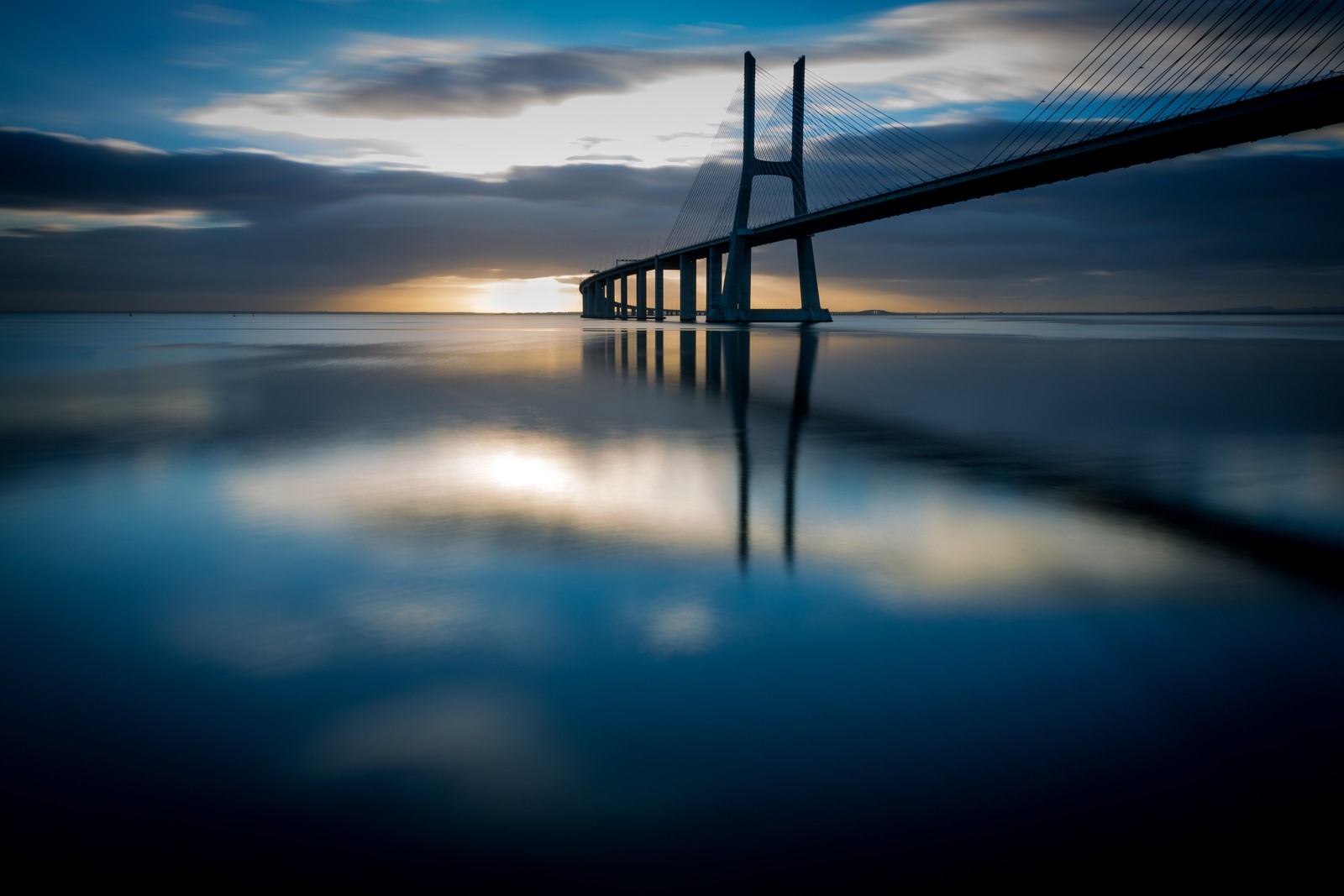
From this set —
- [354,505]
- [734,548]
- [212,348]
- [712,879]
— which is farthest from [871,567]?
[212,348]

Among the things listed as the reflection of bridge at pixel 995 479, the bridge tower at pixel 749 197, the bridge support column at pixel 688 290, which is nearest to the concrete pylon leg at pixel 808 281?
the bridge tower at pixel 749 197

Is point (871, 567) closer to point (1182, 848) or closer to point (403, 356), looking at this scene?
point (1182, 848)

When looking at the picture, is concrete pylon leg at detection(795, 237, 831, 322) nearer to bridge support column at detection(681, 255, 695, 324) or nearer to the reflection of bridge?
bridge support column at detection(681, 255, 695, 324)

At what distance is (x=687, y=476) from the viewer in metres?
6.89

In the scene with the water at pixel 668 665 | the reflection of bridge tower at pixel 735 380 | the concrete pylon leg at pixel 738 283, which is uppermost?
the concrete pylon leg at pixel 738 283

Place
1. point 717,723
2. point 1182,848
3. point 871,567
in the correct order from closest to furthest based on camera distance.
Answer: point 1182,848, point 717,723, point 871,567

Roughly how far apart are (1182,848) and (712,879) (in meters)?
1.20

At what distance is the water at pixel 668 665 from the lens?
2096 millimetres

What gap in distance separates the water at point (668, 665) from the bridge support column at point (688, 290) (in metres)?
62.7

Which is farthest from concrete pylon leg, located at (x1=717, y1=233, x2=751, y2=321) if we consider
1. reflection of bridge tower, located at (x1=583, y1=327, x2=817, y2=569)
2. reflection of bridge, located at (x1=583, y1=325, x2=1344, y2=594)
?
reflection of bridge, located at (x1=583, y1=325, x2=1344, y2=594)

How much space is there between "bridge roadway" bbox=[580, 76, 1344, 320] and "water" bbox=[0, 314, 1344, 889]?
1577cm

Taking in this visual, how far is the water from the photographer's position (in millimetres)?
2096

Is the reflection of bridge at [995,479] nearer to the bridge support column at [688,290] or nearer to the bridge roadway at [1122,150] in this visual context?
the bridge roadway at [1122,150]

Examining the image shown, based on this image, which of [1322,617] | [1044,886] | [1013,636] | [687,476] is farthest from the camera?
[687,476]
